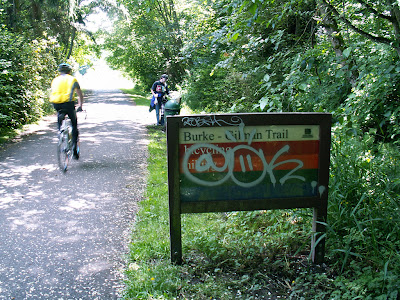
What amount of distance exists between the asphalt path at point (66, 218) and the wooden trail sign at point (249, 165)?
0.90 metres

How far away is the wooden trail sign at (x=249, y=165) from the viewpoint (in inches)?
139

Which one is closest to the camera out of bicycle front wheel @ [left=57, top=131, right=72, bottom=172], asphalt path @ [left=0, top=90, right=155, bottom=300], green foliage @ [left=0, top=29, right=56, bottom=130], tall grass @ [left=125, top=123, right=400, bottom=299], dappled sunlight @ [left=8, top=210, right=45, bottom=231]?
tall grass @ [left=125, top=123, right=400, bottom=299]

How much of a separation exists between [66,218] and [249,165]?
108 inches

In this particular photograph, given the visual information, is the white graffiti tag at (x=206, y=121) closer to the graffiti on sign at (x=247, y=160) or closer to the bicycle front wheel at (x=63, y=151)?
the graffiti on sign at (x=247, y=160)

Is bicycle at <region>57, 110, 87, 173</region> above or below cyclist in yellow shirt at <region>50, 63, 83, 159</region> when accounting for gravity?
below

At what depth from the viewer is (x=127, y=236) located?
448cm

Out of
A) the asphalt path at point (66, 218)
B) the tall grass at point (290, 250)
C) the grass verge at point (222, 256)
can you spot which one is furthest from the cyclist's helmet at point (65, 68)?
the tall grass at point (290, 250)

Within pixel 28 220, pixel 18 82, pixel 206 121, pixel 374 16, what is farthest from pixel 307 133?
pixel 18 82

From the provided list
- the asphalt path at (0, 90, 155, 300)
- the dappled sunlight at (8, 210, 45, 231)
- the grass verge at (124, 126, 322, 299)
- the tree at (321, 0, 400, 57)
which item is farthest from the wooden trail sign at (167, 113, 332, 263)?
the dappled sunlight at (8, 210, 45, 231)

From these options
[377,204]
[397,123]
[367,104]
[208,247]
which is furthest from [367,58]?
[208,247]

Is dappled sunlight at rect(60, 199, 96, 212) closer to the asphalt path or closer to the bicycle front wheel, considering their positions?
the asphalt path

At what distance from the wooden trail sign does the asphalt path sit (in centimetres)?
90

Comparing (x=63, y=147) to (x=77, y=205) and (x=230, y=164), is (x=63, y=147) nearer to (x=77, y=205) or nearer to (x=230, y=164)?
(x=77, y=205)

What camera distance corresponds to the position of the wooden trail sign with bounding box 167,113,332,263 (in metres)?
3.52
